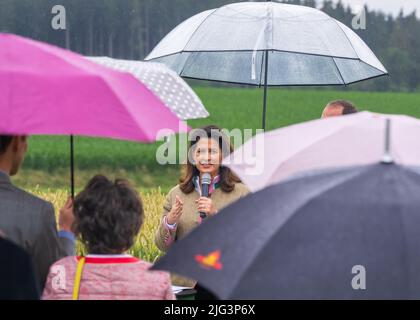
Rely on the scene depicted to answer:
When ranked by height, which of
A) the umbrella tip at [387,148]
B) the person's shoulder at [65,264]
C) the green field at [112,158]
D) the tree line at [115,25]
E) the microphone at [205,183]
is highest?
the tree line at [115,25]

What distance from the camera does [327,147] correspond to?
10.2 ft

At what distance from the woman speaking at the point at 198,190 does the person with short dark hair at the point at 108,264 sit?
165 centimetres

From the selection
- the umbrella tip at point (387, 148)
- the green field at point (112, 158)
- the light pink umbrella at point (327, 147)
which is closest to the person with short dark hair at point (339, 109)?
the light pink umbrella at point (327, 147)

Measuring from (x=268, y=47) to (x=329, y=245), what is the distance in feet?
10.7

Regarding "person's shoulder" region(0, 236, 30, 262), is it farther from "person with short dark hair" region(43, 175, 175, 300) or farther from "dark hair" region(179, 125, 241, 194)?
"dark hair" region(179, 125, 241, 194)

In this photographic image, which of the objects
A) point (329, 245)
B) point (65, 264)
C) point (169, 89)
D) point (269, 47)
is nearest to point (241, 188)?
point (169, 89)

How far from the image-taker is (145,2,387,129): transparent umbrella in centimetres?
600

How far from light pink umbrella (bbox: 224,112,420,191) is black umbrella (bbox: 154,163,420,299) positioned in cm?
10

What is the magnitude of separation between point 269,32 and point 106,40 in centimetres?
4466

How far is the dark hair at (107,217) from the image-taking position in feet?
11.0

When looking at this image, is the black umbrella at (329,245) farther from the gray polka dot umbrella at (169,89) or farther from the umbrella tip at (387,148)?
the gray polka dot umbrella at (169,89)

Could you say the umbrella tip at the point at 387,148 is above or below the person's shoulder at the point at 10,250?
above

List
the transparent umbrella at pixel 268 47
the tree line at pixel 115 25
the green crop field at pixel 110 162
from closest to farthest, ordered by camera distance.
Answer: the transparent umbrella at pixel 268 47, the green crop field at pixel 110 162, the tree line at pixel 115 25

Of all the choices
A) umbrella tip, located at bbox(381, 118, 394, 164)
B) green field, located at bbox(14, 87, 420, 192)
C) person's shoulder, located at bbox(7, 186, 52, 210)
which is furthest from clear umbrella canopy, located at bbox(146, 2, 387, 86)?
green field, located at bbox(14, 87, 420, 192)
